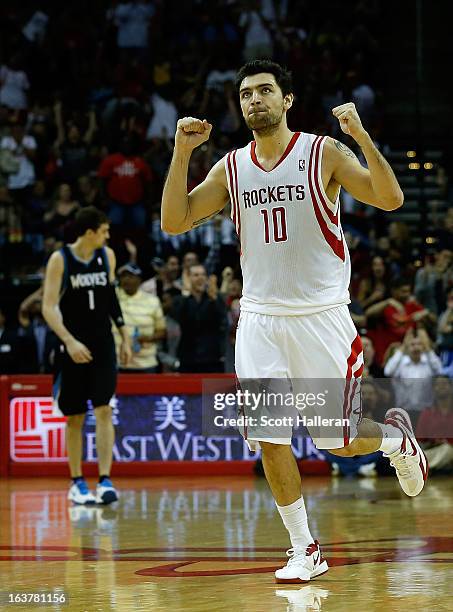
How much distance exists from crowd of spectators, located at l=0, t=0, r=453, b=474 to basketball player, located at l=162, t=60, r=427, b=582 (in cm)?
608

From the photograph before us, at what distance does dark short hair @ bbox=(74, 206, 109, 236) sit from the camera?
33.0 feet

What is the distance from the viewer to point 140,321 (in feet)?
43.2

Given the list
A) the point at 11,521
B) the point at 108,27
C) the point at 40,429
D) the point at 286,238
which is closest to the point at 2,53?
the point at 108,27

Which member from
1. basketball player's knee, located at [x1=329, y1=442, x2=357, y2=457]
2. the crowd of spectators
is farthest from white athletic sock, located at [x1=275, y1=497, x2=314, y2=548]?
the crowd of spectators

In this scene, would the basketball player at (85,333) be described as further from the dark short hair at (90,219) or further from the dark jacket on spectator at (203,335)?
the dark jacket on spectator at (203,335)

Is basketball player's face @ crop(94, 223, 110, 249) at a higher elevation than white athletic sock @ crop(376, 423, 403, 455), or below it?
higher

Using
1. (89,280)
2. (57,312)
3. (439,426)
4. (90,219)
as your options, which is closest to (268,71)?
(90,219)

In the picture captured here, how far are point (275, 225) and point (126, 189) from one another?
33.9ft

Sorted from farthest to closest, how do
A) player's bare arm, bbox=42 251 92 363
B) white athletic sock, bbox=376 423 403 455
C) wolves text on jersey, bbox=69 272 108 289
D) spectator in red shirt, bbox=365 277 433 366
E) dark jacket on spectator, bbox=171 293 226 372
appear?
spectator in red shirt, bbox=365 277 433 366
dark jacket on spectator, bbox=171 293 226 372
wolves text on jersey, bbox=69 272 108 289
player's bare arm, bbox=42 251 92 363
white athletic sock, bbox=376 423 403 455

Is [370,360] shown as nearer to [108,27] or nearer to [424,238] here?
[424,238]

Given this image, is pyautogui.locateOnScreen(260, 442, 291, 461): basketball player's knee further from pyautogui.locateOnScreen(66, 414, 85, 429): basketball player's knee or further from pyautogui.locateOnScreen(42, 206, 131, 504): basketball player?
pyautogui.locateOnScreen(66, 414, 85, 429): basketball player's knee

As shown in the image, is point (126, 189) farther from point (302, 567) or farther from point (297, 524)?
point (302, 567)

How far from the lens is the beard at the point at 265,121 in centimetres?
Answer: 614

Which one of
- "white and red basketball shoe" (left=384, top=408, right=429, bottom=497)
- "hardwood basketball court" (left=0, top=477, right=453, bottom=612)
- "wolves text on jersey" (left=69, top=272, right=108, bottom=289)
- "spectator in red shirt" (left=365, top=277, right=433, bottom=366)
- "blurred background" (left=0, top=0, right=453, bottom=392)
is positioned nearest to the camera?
"hardwood basketball court" (left=0, top=477, right=453, bottom=612)
